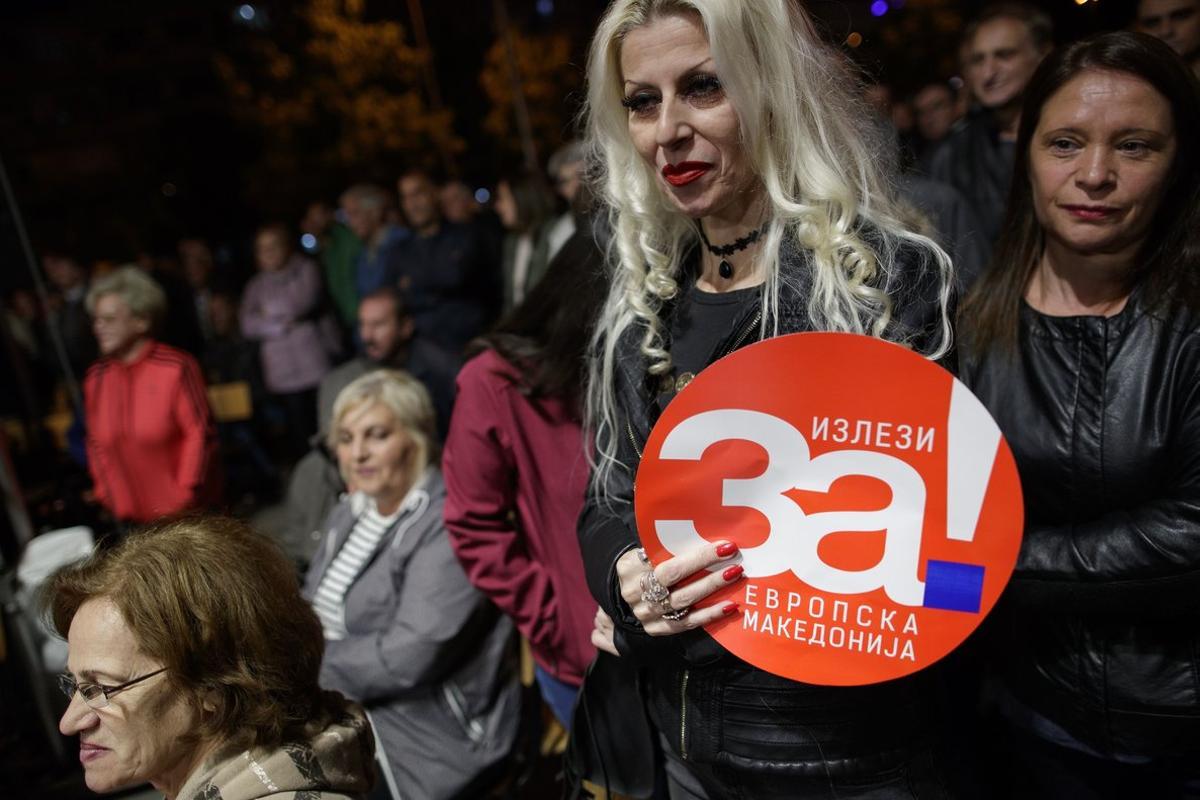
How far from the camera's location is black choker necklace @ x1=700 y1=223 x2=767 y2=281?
1339 millimetres

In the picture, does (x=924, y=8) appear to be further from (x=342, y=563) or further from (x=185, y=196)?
(x=342, y=563)

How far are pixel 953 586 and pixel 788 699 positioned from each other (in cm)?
29

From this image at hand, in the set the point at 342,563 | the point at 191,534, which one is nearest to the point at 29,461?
the point at 342,563

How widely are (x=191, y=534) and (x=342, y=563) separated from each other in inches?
44.9

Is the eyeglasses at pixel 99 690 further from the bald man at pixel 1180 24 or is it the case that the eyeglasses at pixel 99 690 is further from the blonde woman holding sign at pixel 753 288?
the bald man at pixel 1180 24

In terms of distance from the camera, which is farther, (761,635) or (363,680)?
(363,680)

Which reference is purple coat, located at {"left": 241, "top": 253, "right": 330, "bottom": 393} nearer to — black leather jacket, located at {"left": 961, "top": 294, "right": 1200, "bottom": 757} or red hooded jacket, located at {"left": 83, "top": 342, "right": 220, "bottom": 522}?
red hooded jacket, located at {"left": 83, "top": 342, "right": 220, "bottom": 522}

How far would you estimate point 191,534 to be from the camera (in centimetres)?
160

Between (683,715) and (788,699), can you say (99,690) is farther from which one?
(788,699)

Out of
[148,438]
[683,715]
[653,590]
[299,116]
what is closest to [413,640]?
[683,715]

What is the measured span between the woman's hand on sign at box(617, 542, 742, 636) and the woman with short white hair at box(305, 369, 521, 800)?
4.18 ft

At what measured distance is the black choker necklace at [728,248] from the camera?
1.34 m

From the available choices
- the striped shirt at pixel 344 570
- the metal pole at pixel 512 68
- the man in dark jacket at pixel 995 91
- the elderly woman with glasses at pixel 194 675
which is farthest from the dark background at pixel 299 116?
the elderly woman with glasses at pixel 194 675

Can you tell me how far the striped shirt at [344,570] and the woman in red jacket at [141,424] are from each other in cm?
149
